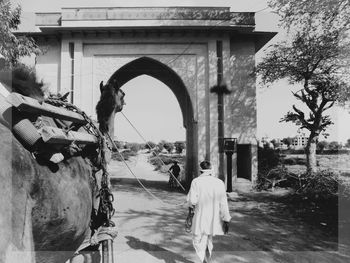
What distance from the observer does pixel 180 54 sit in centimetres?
1639

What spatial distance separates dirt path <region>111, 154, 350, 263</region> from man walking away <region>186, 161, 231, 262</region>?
60 cm

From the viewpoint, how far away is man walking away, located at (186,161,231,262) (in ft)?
17.0

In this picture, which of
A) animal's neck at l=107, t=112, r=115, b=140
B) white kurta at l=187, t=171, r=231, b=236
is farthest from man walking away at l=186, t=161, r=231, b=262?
animal's neck at l=107, t=112, r=115, b=140

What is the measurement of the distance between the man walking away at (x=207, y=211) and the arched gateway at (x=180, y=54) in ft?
34.8

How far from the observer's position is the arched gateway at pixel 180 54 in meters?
15.8

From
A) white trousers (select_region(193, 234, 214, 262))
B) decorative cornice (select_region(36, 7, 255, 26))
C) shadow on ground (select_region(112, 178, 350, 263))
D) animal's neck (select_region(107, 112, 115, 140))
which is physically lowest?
shadow on ground (select_region(112, 178, 350, 263))

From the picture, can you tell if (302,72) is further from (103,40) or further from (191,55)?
(103,40)

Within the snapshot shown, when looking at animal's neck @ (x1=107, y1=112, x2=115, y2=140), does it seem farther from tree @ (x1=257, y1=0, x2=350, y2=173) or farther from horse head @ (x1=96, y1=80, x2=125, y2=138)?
tree @ (x1=257, y1=0, x2=350, y2=173)

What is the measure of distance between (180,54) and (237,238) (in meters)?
11.3

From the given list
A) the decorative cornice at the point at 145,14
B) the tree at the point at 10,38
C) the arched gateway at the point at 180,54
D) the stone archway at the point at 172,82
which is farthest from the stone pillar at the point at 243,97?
the tree at the point at 10,38

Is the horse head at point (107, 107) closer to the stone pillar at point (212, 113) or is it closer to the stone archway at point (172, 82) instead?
the stone pillar at point (212, 113)

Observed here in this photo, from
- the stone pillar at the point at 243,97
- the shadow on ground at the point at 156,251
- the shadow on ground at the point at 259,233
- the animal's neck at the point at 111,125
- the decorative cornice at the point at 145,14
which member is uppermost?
the decorative cornice at the point at 145,14

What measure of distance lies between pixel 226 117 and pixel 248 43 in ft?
13.8

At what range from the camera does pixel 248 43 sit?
16.9 metres
